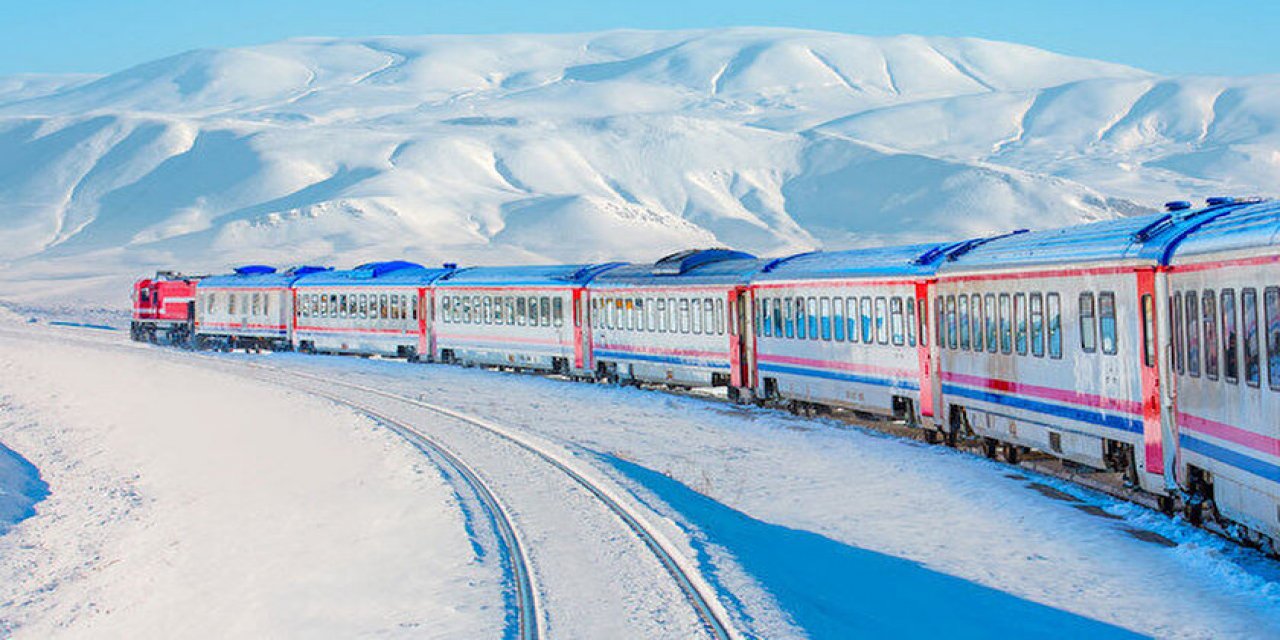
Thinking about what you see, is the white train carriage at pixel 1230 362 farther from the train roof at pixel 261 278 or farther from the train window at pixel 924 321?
the train roof at pixel 261 278

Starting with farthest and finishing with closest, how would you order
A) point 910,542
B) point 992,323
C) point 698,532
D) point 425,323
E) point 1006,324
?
point 425,323
point 992,323
point 1006,324
point 698,532
point 910,542

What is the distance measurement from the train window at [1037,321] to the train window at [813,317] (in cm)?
931

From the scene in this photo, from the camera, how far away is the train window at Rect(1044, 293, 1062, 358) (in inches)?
797

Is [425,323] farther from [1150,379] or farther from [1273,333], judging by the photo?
[1273,333]

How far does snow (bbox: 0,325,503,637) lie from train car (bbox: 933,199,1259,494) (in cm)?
731

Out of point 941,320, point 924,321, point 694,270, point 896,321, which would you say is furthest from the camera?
point 694,270

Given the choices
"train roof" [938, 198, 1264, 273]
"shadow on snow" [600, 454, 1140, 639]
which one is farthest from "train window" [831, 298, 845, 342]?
"shadow on snow" [600, 454, 1140, 639]

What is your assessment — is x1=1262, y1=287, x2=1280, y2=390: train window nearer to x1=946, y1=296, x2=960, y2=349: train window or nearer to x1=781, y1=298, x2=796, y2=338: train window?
x1=946, y1=296, x2=960, y2=349: train window

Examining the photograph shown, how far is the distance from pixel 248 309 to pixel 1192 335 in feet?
171

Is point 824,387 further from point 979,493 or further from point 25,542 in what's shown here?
point 25,542

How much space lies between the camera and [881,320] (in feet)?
90.2

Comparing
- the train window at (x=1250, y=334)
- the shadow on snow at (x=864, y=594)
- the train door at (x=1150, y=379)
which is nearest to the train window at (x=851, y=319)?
the shadow on snow at (x=864, y=594)

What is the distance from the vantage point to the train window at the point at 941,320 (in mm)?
24984

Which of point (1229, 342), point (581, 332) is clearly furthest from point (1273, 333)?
point (581, 332)
